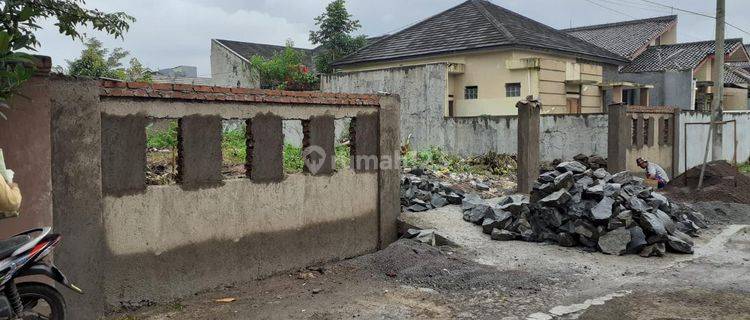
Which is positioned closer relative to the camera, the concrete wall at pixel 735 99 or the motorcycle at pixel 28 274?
the motorcycle at pixel 28 274

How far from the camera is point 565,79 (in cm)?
2289

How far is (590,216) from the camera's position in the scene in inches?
360

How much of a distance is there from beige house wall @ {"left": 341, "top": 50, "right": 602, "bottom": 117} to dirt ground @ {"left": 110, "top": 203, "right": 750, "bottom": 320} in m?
12.8

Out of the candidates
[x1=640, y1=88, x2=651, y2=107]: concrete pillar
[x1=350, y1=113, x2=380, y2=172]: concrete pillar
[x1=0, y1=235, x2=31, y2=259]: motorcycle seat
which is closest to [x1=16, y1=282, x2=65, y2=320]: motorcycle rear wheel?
[x1=0, y1=235, x2=31, y2=259]: motorcycle seat

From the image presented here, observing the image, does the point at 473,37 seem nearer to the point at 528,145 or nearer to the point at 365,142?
the point at 528,145

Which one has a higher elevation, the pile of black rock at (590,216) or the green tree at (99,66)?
the green tree at (99,66)

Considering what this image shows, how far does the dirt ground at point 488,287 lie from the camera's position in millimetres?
6242

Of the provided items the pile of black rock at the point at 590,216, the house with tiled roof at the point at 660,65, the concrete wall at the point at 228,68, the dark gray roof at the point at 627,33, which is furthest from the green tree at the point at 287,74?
the pile of black rock at the point at 590,216

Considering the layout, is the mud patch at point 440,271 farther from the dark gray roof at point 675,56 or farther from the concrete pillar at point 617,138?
the dark gray roof at point 675,56

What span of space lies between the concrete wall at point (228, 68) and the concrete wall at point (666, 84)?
16750mm

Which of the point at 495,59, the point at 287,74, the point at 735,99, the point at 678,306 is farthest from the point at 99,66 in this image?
the point at 735,99

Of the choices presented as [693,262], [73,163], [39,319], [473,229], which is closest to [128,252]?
[73,163]

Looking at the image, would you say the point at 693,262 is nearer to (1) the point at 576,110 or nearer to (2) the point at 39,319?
(2) the point at 39,319

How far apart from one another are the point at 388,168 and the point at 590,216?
3.07 m
